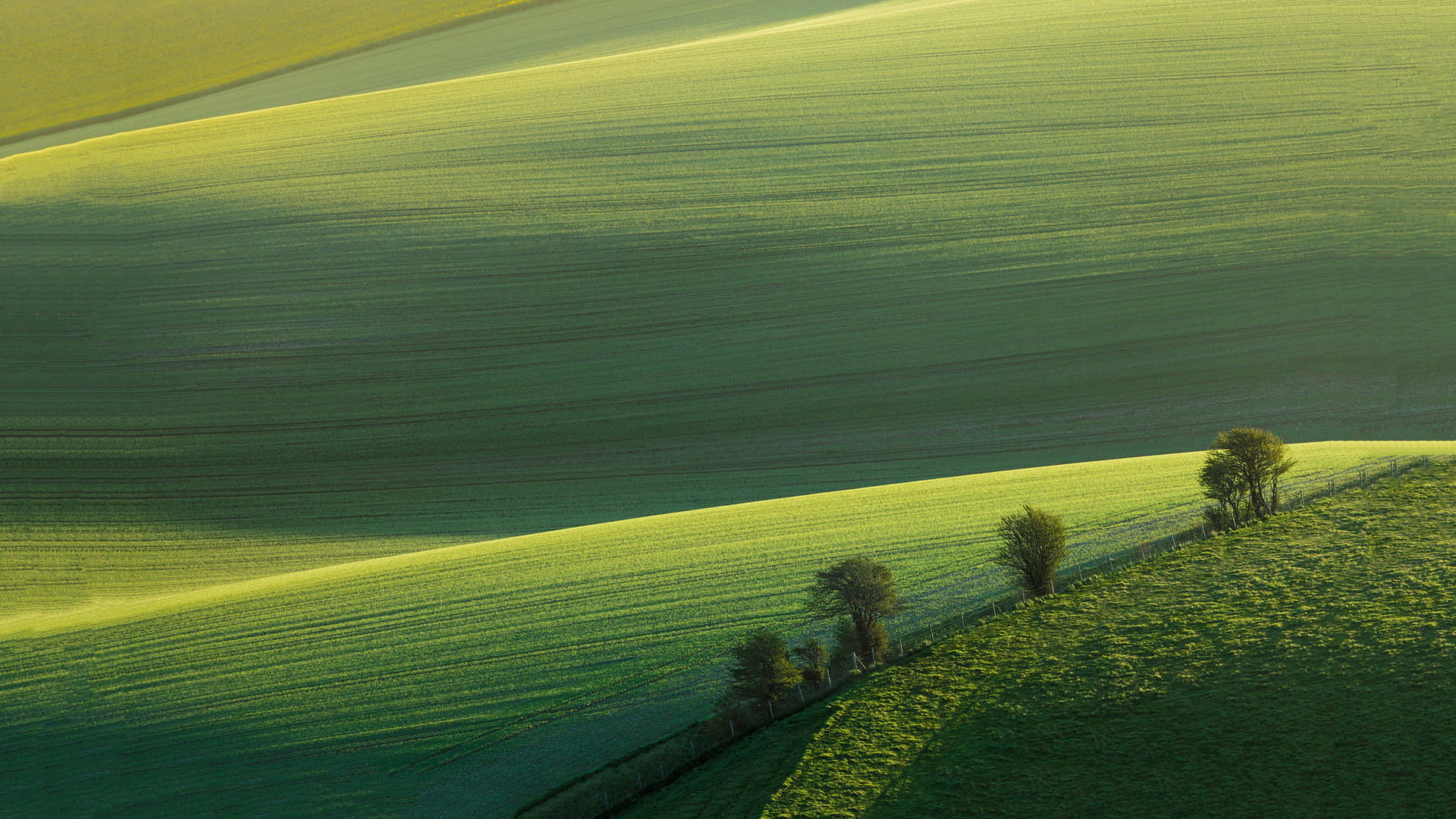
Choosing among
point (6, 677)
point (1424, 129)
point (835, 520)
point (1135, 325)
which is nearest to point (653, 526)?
point (835, 520)

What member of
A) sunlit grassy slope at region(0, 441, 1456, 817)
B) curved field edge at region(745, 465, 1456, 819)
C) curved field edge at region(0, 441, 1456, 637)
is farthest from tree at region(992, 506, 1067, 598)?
curved field edge at region(0, 441, 1456, 637)

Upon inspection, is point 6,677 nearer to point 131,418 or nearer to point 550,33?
point 131,418

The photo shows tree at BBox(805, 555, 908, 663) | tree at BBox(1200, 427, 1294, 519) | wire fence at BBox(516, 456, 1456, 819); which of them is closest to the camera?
wire fence at BBox(516, 456, 1456, 819)

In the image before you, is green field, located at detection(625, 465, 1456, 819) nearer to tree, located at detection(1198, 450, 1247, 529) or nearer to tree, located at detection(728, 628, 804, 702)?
tree, located at detection(728, 628, 804, 702)

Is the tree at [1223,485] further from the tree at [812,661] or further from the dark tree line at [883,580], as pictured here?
the tree at [812,661]

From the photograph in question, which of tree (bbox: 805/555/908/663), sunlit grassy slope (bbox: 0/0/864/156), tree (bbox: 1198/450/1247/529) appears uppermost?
sunlit grassy slope (bbox: 0/0/864/156)

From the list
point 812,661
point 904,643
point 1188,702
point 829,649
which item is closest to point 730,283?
point 829,649

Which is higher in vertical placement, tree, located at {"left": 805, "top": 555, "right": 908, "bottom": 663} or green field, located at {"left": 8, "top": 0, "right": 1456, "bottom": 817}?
green field, located at {"left": 8, "top": 0, "right": 1456, "bottom": 817}

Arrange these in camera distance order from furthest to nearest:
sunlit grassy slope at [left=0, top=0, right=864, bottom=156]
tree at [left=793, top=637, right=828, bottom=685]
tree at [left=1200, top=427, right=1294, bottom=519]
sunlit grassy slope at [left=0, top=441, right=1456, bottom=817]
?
sunlit grassy slope at [left=0, top=0, right=864, bottom=156], tree at [left=1200, top=427, right=1294, bottom=519], sunlit grassy slope at [left=0, top=441, right=1456, bottom=817], tree at [left=793, top=637, right=828, bottom=685]
